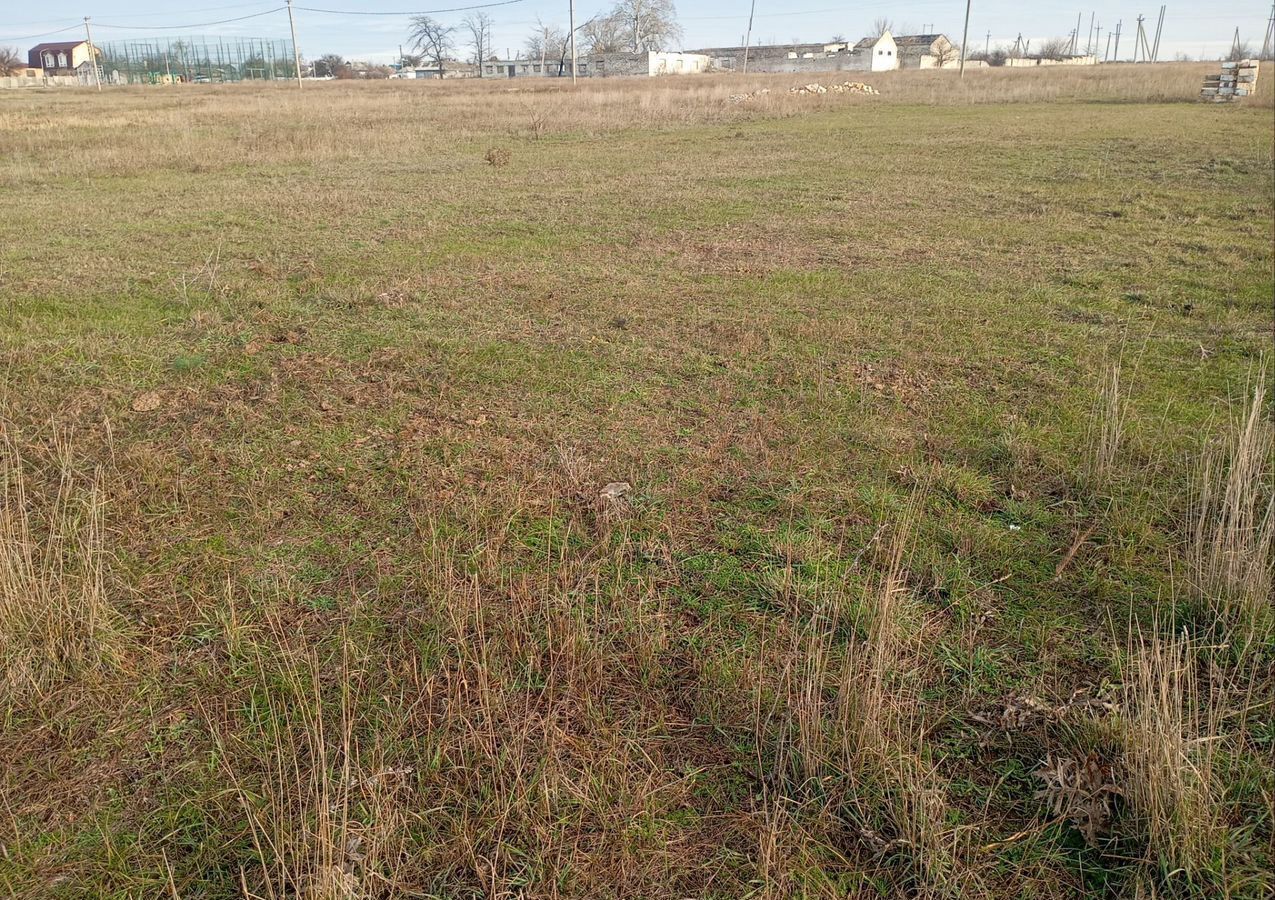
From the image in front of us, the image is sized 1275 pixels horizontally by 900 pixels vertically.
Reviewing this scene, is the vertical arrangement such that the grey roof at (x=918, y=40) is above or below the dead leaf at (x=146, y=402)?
above

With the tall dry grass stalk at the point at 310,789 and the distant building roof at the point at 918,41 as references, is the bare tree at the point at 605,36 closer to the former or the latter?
the distant building roof at the point at 918,41

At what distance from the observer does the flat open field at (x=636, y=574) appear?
2.22 meters

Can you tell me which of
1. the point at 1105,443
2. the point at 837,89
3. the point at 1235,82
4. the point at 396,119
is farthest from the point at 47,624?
the point at 837,89

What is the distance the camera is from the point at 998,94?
32.1m

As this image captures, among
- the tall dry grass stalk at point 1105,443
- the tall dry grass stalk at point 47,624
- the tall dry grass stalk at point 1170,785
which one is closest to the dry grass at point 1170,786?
the tall dry grass stalk at point 1170,785

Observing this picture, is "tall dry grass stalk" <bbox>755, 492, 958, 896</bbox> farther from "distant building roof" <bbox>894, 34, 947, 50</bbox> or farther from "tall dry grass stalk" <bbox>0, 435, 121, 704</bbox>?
"distant building roof" <bbox>894, 34, 947, 50</bbox>

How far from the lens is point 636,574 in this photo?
342cm

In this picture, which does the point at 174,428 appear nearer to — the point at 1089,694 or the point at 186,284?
the point at 186,284

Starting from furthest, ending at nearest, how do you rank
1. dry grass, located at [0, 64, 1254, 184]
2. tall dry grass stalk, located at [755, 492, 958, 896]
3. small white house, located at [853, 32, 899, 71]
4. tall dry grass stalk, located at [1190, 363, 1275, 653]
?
1. small white house, located at [853, 32, 899, 71]
2. dry grass, located at [0, 64, 1254, 184]
3. tall dry grass stalk, located at [1190, 363, 1275, 653]
4. tall dry grass stalk, located at [755, 492, 958, 896]

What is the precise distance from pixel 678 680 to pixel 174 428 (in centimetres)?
364

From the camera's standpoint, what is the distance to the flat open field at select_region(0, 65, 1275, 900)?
2219mm

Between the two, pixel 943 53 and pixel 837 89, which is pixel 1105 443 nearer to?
pixel 837 89

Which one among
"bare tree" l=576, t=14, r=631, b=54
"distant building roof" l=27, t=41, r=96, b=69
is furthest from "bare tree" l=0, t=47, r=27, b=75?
"bare tree" l=576, t=14, r=631, b=54

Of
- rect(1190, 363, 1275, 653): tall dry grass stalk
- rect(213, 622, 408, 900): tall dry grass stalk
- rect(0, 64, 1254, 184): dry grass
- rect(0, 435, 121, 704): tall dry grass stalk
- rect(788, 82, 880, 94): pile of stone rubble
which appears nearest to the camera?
rect(213, 622, 408, 900): tall dry grass stalk
